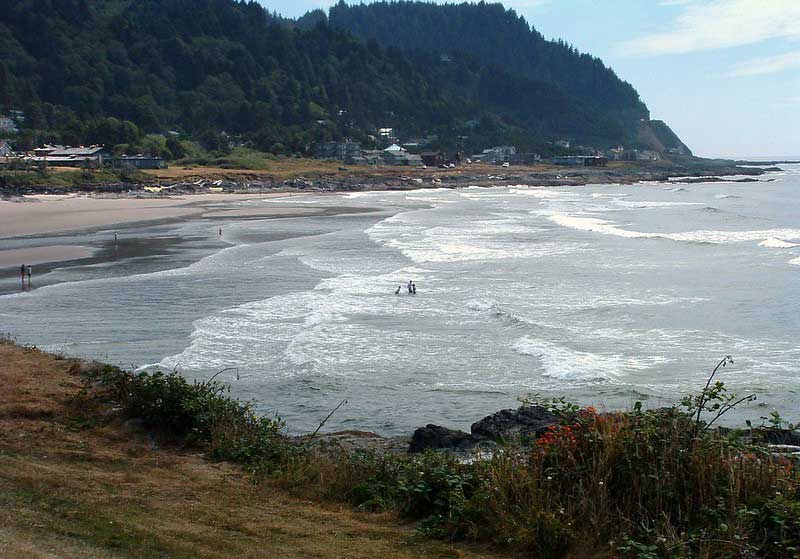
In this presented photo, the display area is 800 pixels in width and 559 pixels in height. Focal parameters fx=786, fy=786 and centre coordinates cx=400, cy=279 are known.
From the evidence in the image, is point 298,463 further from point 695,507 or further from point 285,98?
point 285,98

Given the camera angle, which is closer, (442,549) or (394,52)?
(442,549)

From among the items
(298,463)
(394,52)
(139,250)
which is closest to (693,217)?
(139,250)

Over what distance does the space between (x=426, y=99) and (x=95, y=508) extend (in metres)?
186

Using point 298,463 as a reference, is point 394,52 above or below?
above

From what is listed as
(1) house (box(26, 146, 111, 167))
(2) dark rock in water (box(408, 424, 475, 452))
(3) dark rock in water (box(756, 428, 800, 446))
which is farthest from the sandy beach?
(3) dark rock in water (box(756, 428, 800, 446))

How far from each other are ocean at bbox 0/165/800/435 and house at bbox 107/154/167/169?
142ft

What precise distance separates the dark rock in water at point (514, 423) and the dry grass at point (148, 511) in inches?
126

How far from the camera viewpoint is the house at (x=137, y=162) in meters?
77.6

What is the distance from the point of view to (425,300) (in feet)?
68.5

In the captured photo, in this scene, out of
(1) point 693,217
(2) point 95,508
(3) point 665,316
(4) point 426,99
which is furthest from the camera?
(4) point 426,99

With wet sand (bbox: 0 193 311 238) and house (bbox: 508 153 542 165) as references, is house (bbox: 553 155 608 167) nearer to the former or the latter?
house (bbox: 508 153 542 165)

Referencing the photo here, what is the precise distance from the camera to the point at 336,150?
12081 centimetres

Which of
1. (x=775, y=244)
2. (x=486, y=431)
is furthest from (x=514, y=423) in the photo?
(x=775, y=244)

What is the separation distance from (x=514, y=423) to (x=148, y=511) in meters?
4.84
